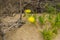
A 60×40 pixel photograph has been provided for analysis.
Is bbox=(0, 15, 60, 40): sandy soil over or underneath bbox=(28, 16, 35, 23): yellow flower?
underneath

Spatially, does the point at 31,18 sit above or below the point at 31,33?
above

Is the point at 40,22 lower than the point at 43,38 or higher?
higher

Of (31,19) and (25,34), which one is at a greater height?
(31,19)

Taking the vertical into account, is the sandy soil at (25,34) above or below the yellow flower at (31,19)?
below

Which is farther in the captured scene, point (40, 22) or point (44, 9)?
point (44, 9)

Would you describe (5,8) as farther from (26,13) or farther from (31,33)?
(31,33)

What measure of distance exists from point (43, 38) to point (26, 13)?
1.37ft

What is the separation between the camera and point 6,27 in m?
2.44

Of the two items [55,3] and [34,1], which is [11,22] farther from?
[55,3]

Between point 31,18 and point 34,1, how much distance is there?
0.35 meters

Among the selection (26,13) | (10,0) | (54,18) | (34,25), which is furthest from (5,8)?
(54,18)

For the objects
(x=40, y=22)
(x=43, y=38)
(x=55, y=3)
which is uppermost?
(x=55, y=3)

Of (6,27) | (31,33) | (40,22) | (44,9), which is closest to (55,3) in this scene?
(44,9)

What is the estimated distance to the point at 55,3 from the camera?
106 inches
